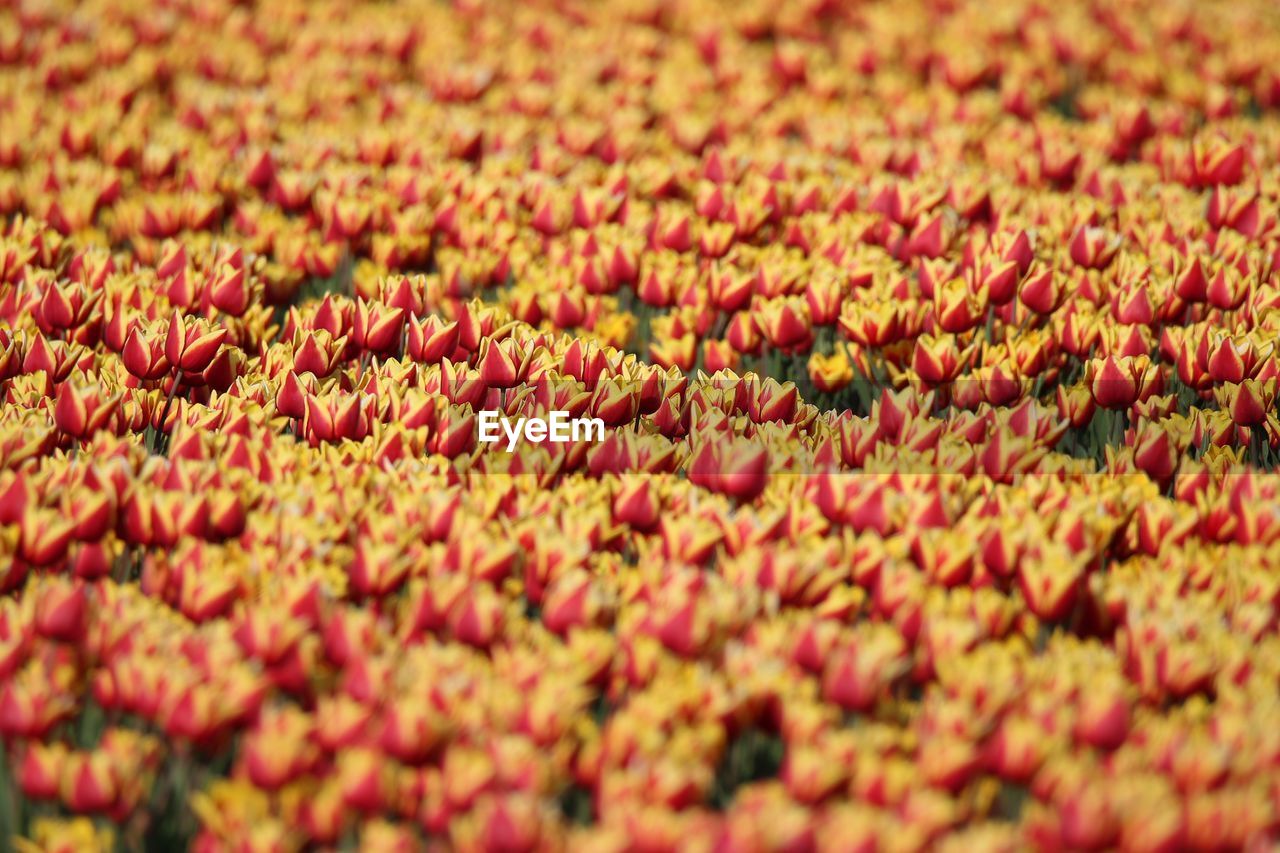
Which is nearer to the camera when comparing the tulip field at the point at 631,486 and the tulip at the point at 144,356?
the tulip field at the point at 631,486

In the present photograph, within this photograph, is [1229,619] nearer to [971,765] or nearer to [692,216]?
[971,765]

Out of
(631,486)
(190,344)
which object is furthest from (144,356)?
(631,486)

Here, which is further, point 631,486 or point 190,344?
point 190,344

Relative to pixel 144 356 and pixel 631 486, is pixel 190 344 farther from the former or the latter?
pixel 631 486

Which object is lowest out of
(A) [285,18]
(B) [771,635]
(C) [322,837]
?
(C) [322,837]

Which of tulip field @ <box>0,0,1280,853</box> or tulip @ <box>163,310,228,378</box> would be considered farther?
tulip @ <box>163,310,228,378</box>

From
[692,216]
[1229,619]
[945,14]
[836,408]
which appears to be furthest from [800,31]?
[1229,619]

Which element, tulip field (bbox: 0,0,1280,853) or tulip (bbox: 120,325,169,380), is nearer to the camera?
tulip field (bbox: 0,0,1280,853)

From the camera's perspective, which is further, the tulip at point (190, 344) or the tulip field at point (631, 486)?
the tulip at point (190, 344)
